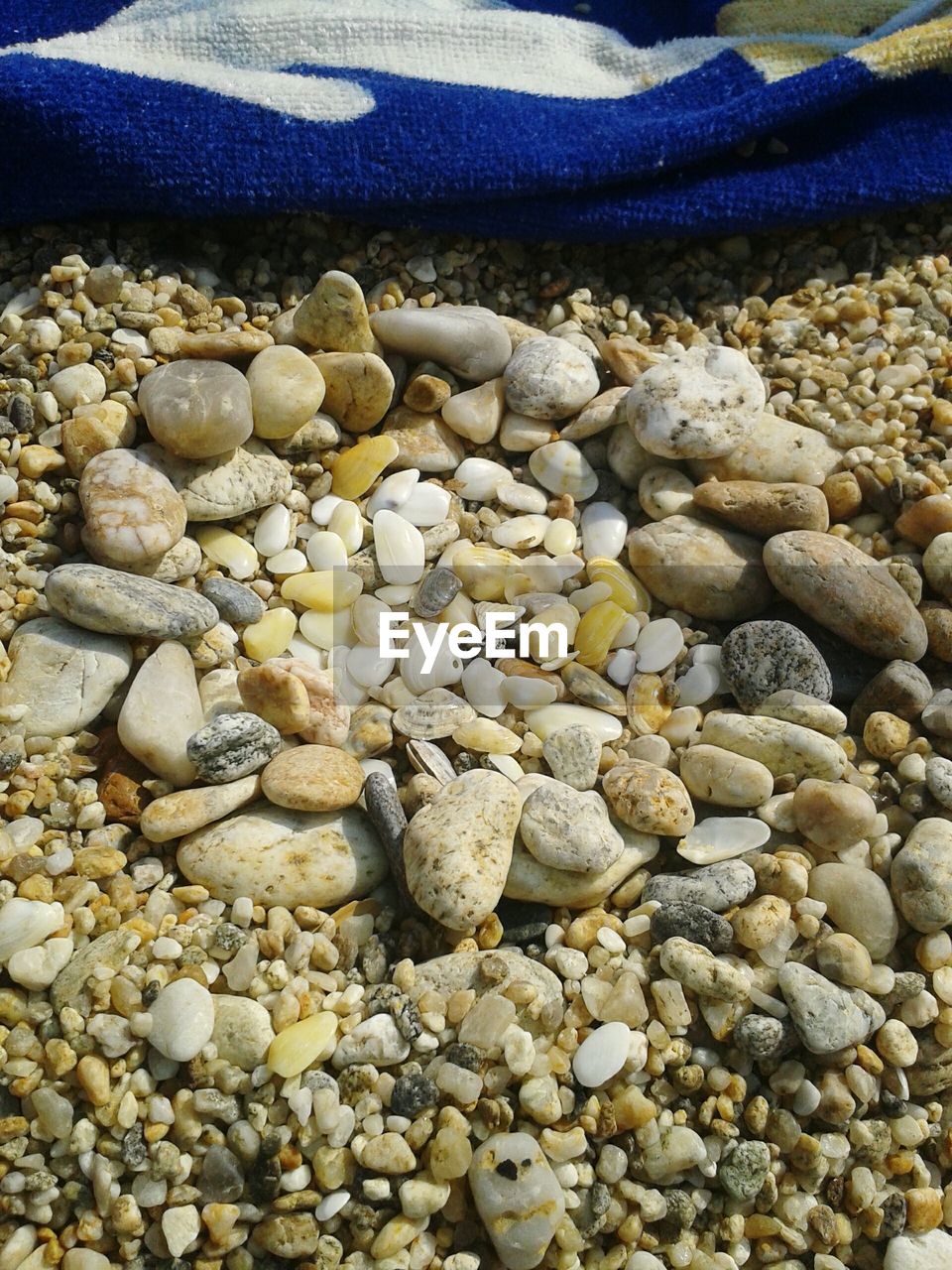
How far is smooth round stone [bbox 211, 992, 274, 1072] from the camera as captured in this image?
4.16ft

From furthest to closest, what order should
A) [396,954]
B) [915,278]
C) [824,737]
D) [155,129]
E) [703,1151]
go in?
1. [915,278]
2. [155,129]
3. [824,737]
4. [396,954]
5. [703,1151]

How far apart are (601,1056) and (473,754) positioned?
48 cm

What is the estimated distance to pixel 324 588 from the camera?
Answer: 174 cm

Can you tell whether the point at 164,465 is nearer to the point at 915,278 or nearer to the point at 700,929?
the point at 700,929

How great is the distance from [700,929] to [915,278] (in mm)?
1491

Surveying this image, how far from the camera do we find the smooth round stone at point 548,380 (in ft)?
6.18

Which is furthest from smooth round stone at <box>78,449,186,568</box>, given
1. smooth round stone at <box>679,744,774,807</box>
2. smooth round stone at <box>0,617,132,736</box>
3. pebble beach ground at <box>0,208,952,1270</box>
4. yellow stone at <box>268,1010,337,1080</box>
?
smooth round stone at <box>679,744,774,807</box>

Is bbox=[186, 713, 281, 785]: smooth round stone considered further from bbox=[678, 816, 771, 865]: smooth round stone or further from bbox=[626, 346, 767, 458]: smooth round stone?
bbox=[626, 346, 767, 458]: smooth round stone

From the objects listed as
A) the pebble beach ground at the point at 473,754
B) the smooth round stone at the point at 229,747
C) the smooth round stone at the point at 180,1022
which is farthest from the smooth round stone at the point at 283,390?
A: the smooth round stone at the point at 180,1022

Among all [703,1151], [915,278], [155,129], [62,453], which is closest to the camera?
[703,1151]

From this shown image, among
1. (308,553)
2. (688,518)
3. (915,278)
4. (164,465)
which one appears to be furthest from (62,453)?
(915,278)

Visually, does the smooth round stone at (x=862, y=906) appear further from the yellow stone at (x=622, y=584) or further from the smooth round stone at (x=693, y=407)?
the smooth round stone at (x=693, y=407)

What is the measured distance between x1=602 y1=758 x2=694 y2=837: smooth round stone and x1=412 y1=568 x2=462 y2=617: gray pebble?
0.42m

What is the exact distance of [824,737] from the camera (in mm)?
1527
